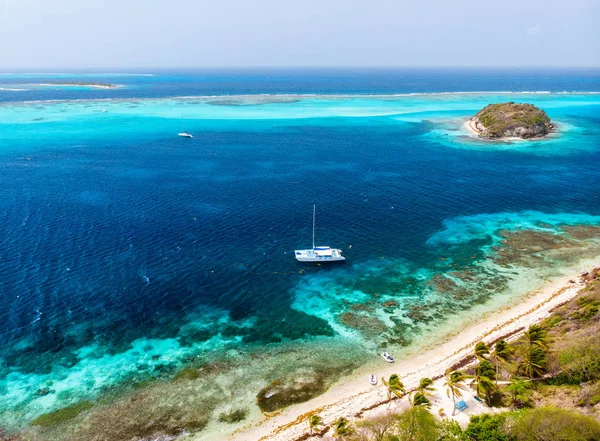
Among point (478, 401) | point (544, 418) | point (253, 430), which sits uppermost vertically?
point (544, 418)

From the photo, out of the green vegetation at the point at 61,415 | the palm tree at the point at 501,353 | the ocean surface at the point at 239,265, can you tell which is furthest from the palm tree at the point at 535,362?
the green vegetation at the point at 61,415

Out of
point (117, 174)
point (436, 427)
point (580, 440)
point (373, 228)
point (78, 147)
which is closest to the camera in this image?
point (580, 440)

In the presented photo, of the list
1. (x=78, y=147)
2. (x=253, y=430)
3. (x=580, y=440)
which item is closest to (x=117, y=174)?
(x=78, y=147)

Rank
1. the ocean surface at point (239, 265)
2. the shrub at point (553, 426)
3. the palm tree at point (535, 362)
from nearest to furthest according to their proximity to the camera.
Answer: the shrub at point (553, 426)
the palm tree at point (535, 362)
the ocean surface at point (239, 265)

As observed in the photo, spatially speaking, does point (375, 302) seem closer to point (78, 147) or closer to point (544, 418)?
point (544, 418)

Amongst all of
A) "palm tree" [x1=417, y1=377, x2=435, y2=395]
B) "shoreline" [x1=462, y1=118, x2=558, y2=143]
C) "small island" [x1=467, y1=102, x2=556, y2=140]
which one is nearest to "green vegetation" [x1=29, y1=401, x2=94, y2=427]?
"palm tree" [x1=417, y1=377, x2=435, y2=395]

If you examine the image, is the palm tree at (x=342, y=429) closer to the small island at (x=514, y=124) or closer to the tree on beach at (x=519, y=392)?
the tree on beach at (x=519, y=392)

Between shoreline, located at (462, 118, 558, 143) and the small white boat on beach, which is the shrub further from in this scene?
shoreline, located at (462, 118, 558, 143)
